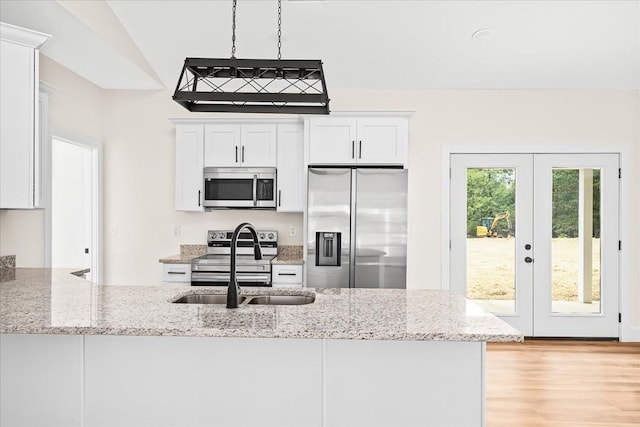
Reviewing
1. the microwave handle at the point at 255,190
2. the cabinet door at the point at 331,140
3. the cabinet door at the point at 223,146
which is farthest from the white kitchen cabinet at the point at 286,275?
the cabinet door at the point at 223,146

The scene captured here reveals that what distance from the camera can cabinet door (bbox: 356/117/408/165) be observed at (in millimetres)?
4316

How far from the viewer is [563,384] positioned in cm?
361

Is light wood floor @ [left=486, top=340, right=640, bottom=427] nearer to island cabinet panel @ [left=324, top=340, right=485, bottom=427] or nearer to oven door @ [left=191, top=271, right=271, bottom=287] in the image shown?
island cabinet panel @ [left=324, top=340, right=485, bottom=427]

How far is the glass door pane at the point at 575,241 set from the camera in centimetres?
486

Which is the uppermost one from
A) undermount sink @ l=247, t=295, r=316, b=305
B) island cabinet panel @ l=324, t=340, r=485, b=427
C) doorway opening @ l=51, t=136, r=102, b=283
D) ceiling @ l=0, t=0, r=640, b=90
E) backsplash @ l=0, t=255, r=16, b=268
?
ceiling @ l=0, t=0, r=640, b=90

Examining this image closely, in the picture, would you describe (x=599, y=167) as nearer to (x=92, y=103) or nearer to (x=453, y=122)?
(x=453, y=122)

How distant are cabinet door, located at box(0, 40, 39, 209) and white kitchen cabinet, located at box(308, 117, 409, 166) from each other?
2218 mm

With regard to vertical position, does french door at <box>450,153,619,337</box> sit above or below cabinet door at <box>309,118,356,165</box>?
below

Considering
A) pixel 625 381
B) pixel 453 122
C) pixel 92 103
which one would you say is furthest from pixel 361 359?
pixel 92 103

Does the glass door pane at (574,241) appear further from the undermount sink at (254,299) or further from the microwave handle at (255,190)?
the undermount sink at (254,299)

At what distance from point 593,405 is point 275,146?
322 centimetres

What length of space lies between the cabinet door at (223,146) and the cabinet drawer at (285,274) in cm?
107

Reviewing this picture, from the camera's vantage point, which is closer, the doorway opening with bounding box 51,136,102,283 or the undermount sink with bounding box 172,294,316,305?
the undermount sink with bounding box 172,294,316,305

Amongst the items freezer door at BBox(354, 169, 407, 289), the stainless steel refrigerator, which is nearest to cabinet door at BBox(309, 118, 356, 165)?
the stainless steel refrigerator
